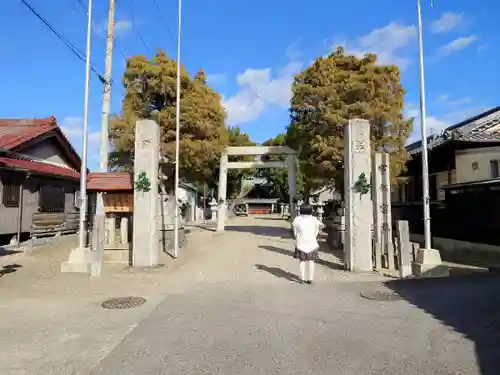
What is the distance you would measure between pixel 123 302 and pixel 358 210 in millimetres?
6063

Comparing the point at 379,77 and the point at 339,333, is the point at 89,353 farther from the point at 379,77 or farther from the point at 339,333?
the point at 379,77

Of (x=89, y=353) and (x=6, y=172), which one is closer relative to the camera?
(x=89, y=353)

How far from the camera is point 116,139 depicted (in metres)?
17.8

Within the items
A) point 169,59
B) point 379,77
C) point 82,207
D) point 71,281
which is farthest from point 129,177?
point 379,77

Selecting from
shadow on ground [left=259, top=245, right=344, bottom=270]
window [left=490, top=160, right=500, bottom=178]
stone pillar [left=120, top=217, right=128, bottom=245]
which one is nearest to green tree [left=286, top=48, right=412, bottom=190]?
window [left=490, top=160, right=500, bottom=178]

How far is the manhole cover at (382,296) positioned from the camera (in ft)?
23.7

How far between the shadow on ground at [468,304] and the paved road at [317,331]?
0.01m

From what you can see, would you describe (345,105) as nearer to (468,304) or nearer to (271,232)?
(271,232)

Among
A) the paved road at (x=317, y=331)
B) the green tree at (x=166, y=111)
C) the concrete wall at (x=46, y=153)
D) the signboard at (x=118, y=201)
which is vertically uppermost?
the green tree at (x=166, y=111)

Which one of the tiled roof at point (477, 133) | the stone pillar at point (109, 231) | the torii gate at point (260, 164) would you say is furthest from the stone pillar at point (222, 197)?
the tiled roof at point (477, 133)

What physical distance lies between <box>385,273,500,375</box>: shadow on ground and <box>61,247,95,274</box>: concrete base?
6.86m

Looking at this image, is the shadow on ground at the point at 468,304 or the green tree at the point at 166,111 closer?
the shadow on ground at the point at 468,304

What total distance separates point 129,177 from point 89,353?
8.70 m

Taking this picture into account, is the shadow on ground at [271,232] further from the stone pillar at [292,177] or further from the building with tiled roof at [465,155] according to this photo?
the building with tiled roof at [465,155]
